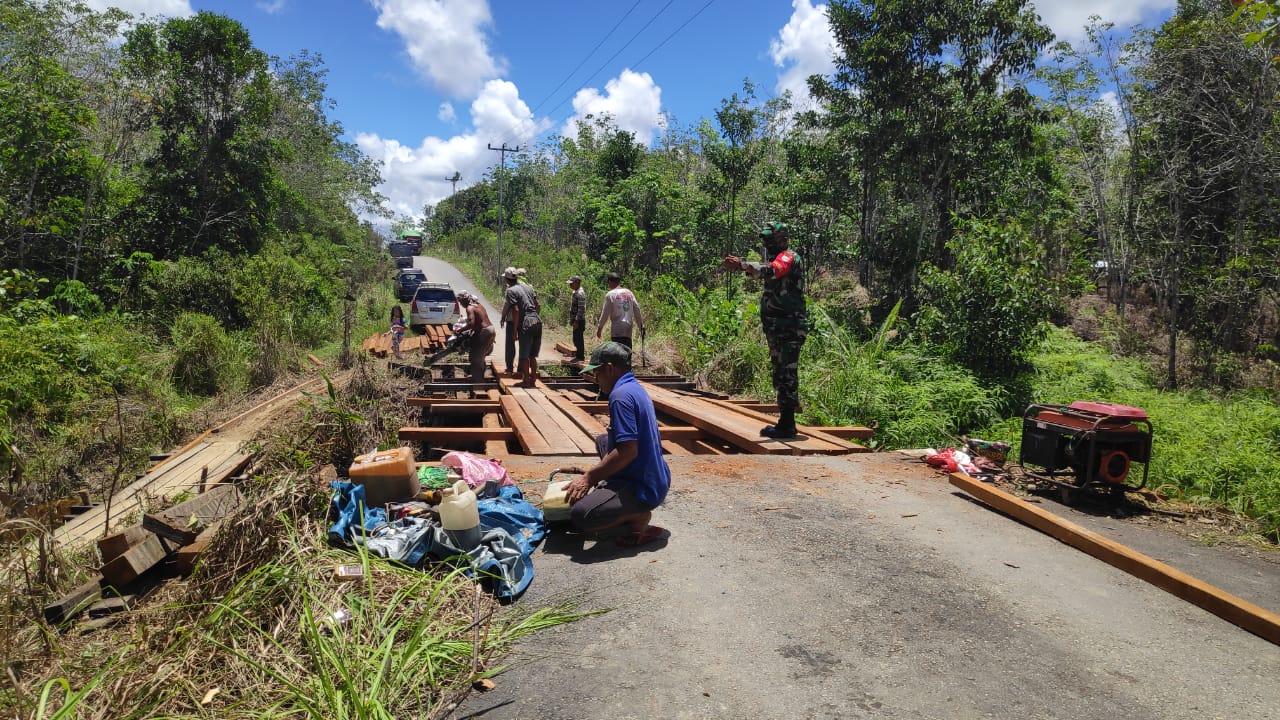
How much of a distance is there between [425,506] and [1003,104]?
16.3 meters

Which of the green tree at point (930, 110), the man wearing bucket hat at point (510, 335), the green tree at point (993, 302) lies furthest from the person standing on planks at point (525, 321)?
the green tree at point (930, 110)

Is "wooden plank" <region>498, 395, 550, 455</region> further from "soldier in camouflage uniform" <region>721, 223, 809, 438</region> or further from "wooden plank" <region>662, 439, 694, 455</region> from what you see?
"soldier in camouflage uniform" <region>721, 223, 809, 438</region>

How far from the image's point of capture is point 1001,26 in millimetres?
15094

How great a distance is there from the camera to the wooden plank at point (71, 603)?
134 inches

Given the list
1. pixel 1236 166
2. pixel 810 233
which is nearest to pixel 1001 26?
pixel 1236 166

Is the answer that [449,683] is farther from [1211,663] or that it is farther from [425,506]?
[1211,663]

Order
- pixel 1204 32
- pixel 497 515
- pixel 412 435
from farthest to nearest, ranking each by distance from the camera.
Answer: pixel 1204 32, pixel 412 435, pixel 497 515

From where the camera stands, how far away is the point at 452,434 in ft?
22.2

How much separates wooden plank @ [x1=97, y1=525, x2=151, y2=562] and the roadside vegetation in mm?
309

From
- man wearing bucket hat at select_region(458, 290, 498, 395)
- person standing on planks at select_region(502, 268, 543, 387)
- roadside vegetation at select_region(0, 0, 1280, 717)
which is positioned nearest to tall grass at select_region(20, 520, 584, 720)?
roadside vegetation at select_region(0, 0, 1280, 717)

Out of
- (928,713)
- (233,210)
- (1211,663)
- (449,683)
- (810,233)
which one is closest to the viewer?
(928,713)

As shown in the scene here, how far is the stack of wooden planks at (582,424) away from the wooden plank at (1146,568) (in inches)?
77.0

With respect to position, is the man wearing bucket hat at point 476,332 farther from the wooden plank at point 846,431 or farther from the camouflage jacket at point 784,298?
the wooden plank at point 846,431

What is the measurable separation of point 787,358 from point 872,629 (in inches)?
147
